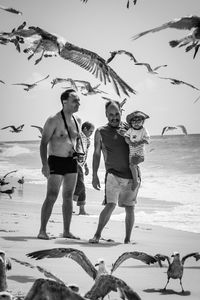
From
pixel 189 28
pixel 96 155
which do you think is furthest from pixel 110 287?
pixel 96 155

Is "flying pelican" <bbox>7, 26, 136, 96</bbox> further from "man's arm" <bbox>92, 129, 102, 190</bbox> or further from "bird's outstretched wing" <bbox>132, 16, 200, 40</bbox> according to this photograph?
"bird's outstretched wing" <bbox>132, 16, 200, 40</bbox>

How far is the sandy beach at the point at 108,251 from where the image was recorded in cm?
395

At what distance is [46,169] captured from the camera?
6.16 m

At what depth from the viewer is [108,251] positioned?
5.56m

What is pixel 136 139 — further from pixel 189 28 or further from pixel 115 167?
pixel 189 28

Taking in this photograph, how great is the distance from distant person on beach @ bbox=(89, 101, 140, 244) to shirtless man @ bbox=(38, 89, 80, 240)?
13.3 inches

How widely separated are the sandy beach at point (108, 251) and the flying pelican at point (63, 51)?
2039mm

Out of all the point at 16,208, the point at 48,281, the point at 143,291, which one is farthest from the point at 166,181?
the point at 48,281

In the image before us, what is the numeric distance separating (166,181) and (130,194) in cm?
1715

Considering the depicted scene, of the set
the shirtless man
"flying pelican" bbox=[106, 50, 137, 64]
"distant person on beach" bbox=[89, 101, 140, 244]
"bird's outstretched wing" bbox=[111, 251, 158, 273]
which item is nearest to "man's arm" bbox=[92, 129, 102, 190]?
"distant person on beach" bbox=[89, 101, 140, 244]

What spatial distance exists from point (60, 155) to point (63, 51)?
1.46 metres

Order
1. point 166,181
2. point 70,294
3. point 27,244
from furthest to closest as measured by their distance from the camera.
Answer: point 166,181 < point 27,244 < point 70,294

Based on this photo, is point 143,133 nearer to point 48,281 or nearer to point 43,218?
point 43,218

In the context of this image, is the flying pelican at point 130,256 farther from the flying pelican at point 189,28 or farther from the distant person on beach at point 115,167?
the distant person on beach at point 115,167
